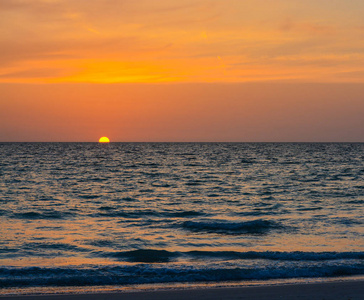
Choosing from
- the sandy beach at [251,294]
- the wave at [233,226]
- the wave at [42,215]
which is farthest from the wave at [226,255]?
the wave at [42,215]

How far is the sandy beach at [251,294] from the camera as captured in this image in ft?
32.3

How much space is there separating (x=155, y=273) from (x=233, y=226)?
796 cm

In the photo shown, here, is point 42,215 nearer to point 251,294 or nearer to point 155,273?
point 155,273

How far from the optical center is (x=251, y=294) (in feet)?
33.1

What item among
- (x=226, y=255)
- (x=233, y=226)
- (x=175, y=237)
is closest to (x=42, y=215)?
(x=175, y=237)

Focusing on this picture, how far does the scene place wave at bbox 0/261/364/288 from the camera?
38.0 feet

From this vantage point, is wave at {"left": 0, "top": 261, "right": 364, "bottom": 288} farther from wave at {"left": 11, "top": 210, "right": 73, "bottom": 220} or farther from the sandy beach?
wave at {"left": 11, "top": 210, "right": 73, "bottom": 220}

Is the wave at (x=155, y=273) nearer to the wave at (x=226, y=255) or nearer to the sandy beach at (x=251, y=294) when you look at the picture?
the wave at (x=226, y=255)

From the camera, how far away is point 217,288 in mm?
10688

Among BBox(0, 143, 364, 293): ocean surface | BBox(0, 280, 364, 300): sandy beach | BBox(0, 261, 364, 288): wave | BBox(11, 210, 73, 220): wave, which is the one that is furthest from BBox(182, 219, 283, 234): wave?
BBox(0, 280, 364, 300): sandy beach

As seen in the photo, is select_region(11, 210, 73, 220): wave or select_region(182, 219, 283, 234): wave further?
select_region(11, 210, 73, 220): wave

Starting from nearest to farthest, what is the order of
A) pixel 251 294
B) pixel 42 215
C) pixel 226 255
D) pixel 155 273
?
pixel 251 294
pixel 155 273
pixel 226 255
pixel 42 215

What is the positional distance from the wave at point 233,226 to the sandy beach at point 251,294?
7.73 m

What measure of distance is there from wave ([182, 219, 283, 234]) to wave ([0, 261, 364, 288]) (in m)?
5.59
